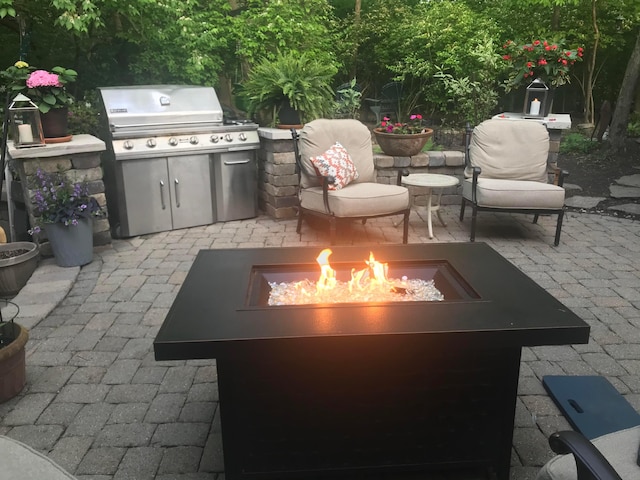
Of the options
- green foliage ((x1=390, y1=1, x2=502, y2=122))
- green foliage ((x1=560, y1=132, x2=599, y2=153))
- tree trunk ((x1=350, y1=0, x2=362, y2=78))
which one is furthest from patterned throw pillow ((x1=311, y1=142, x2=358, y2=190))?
tree trunk ((x1=350, y1=0, x2=362, y2=78))

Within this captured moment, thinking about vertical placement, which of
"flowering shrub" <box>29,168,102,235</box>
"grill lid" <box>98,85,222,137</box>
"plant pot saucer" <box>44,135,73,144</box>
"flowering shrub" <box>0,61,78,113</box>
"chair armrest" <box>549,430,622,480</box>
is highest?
"flowering shrub" <box>0,61,78,113</box>

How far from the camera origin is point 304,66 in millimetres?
5539

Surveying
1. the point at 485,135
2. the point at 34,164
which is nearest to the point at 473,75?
the point at 485,135

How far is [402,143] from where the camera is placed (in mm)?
5562

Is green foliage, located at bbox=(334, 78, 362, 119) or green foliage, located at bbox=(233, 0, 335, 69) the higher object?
green foliage, located at bbox=(233, 0, 335, 69)

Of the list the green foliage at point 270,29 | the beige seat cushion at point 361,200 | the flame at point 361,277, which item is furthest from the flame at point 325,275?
the green foliage at point 270,29

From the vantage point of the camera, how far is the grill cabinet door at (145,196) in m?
4.86

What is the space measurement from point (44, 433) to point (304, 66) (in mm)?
4261

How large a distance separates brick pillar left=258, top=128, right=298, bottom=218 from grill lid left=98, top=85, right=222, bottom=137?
543 mm

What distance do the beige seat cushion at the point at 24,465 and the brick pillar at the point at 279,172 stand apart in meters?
4.32

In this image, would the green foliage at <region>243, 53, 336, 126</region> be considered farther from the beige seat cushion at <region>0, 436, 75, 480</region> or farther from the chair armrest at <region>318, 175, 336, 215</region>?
the beige seat cushion at <region>0, 436, 75, 480</region>

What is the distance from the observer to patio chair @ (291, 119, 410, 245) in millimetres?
4441

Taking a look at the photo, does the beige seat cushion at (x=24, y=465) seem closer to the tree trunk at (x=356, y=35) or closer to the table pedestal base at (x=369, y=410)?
the table pedestal base at (x=369, y=410)

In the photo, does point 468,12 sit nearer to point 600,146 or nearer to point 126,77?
point 600,146
